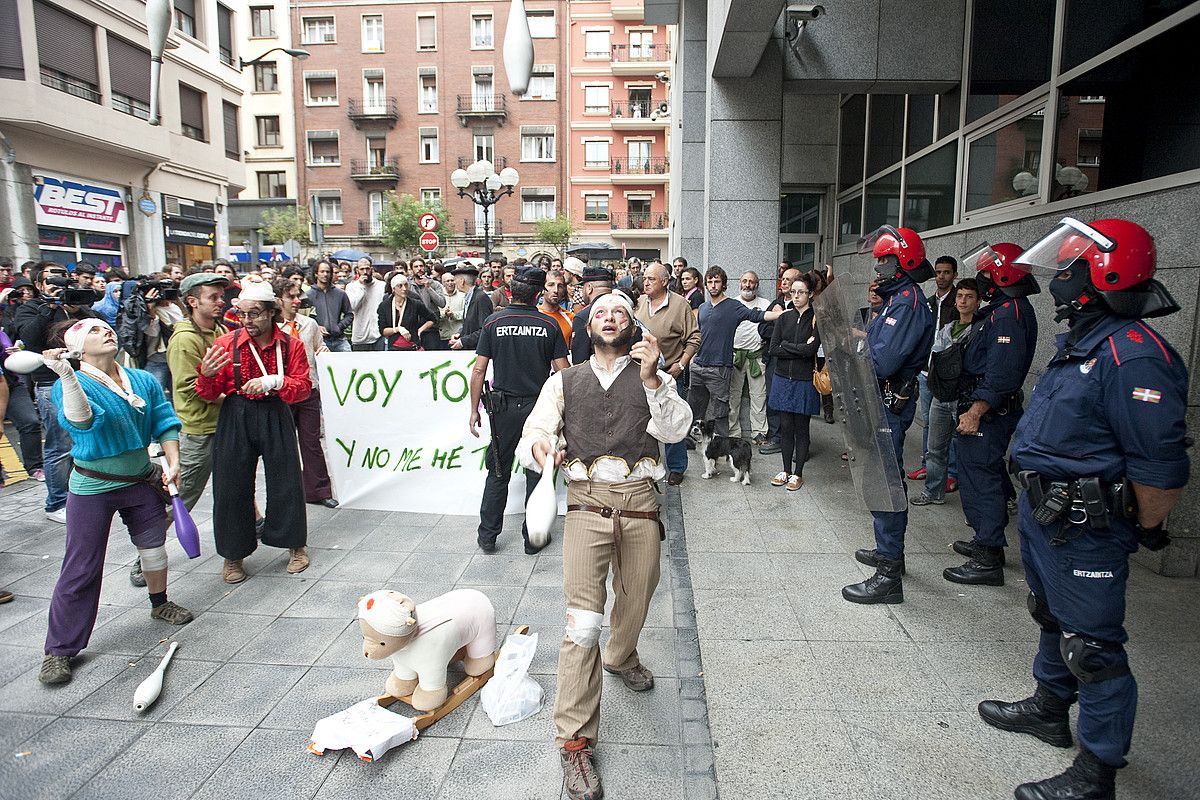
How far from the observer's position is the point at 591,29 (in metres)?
41.4

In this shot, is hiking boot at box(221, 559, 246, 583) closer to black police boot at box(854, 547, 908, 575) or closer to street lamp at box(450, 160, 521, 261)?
black police boot at box(854, 547, 908, 575)

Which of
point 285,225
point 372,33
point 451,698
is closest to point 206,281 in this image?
point 451,698

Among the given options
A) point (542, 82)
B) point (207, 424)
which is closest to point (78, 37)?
point (207, 424)

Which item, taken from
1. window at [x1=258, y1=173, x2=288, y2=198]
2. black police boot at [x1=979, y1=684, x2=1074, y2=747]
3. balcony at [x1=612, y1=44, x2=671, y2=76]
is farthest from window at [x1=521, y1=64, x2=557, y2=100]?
black police boot at [x1=979, y1=684, x2=1074, y2=747]

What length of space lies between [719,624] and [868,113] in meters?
10.0

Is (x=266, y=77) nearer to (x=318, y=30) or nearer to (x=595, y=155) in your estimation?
(x=318, y=30)

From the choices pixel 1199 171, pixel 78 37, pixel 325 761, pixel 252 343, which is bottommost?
pixel 325 761

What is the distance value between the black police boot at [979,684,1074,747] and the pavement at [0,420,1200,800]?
60mm

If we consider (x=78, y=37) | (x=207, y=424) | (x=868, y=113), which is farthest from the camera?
(x=78, y=37)

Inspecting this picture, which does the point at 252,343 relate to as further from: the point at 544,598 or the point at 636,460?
the point at 636,460

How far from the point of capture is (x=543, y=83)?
41.8 metres

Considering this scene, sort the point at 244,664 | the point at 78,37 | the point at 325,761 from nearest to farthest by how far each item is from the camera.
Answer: the point at 325,761, the point at 244,664, the point at 78,37

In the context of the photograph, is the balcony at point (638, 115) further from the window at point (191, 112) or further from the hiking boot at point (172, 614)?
the hiking boot at point (172, 614)

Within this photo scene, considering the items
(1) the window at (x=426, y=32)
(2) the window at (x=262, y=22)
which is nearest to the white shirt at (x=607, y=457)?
(1) the window at (x=426, y=32)
